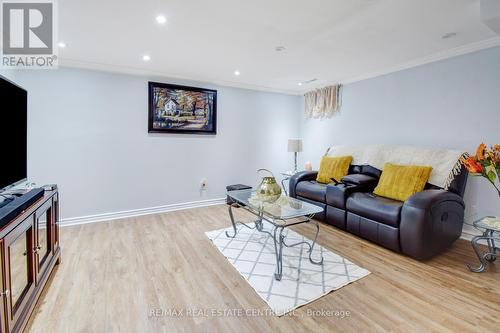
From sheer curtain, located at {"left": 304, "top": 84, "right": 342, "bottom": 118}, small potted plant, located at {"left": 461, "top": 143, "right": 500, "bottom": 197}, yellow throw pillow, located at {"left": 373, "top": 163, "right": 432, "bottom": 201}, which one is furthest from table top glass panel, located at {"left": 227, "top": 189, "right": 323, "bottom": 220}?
sheer curtain, located at {"left": 304, "top": 84, "right": 342, "bottom": 118}

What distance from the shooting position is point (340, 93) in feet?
14.6

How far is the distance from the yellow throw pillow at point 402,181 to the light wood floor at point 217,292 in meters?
0.68

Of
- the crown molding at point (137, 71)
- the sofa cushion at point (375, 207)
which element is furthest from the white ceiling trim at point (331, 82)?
the sofa cushion at point (375, 207)

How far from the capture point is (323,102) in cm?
473

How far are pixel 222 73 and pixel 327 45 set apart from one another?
175 centimetres

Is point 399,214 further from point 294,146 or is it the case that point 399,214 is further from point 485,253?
point 294,146

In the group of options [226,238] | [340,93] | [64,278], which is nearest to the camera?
[64,278]

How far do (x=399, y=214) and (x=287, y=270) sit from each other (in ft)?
4.32

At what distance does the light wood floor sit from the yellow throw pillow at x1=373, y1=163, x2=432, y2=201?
2.23 ft

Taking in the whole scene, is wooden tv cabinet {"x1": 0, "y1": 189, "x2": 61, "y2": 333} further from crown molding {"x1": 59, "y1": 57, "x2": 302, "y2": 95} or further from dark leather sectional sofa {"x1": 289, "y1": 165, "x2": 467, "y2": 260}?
dark leather sectional sofa {"x1": 289, "y1": 165, "x2": 467, "y2": 260}

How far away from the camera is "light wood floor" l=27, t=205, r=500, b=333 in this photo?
160cm

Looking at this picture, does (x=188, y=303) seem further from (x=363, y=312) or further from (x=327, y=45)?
(x=327, y=45)

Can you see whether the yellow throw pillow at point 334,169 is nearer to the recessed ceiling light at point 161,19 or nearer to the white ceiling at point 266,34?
the white ceiling at point 266,34


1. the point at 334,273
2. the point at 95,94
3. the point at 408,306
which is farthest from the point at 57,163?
the point at 408,306
